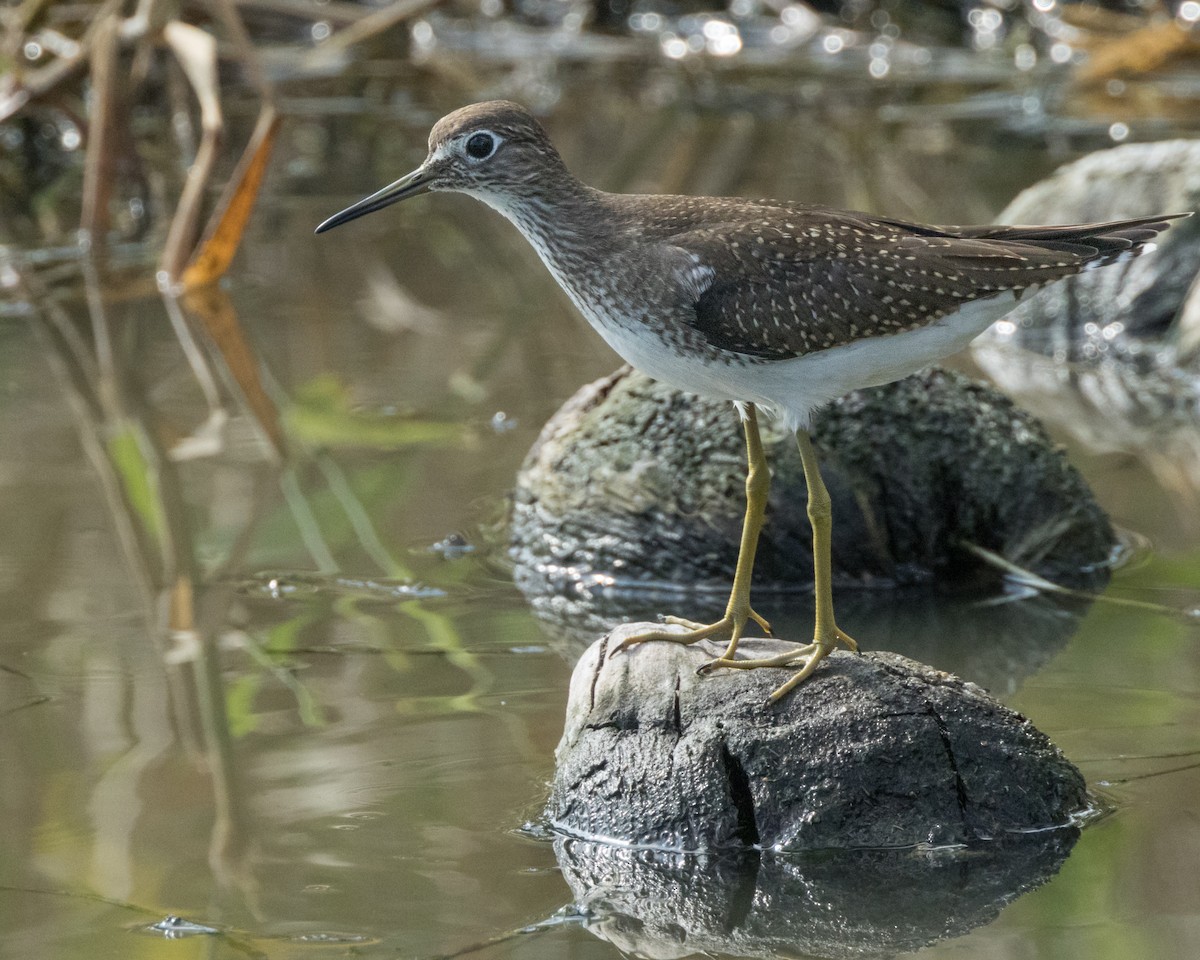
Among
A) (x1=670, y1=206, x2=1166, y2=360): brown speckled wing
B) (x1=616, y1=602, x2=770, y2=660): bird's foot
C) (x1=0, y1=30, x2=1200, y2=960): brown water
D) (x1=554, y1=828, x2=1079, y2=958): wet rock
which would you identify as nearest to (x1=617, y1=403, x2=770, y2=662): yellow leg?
(x1=616, y1=602, x2=770, y2=660): bird's foot

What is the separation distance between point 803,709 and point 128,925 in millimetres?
2168

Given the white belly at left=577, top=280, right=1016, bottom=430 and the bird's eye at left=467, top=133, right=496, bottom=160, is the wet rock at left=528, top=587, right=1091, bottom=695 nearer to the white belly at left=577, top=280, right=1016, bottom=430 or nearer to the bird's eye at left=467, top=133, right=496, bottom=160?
the white belly at left=577, top=280, right=1016, bottom=430

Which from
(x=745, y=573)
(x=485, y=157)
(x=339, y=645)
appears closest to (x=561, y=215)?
(x=485, y=157)

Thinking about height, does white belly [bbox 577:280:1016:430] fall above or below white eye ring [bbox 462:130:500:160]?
below

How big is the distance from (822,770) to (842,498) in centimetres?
247

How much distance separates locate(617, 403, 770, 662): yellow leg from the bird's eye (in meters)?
1.25

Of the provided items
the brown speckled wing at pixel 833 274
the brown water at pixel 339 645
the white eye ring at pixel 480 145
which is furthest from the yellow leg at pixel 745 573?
the white eye ring at pixel 480 145

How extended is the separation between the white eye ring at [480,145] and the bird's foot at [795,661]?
187 cm

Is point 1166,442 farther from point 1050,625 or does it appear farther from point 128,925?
point 128,925

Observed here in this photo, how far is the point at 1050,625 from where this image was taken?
23.6 feet

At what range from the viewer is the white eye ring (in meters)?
5.69

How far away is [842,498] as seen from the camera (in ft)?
24.9

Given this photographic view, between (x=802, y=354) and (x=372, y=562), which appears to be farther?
(x=372, y=562)

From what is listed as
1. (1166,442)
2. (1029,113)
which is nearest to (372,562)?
(1166,442)
